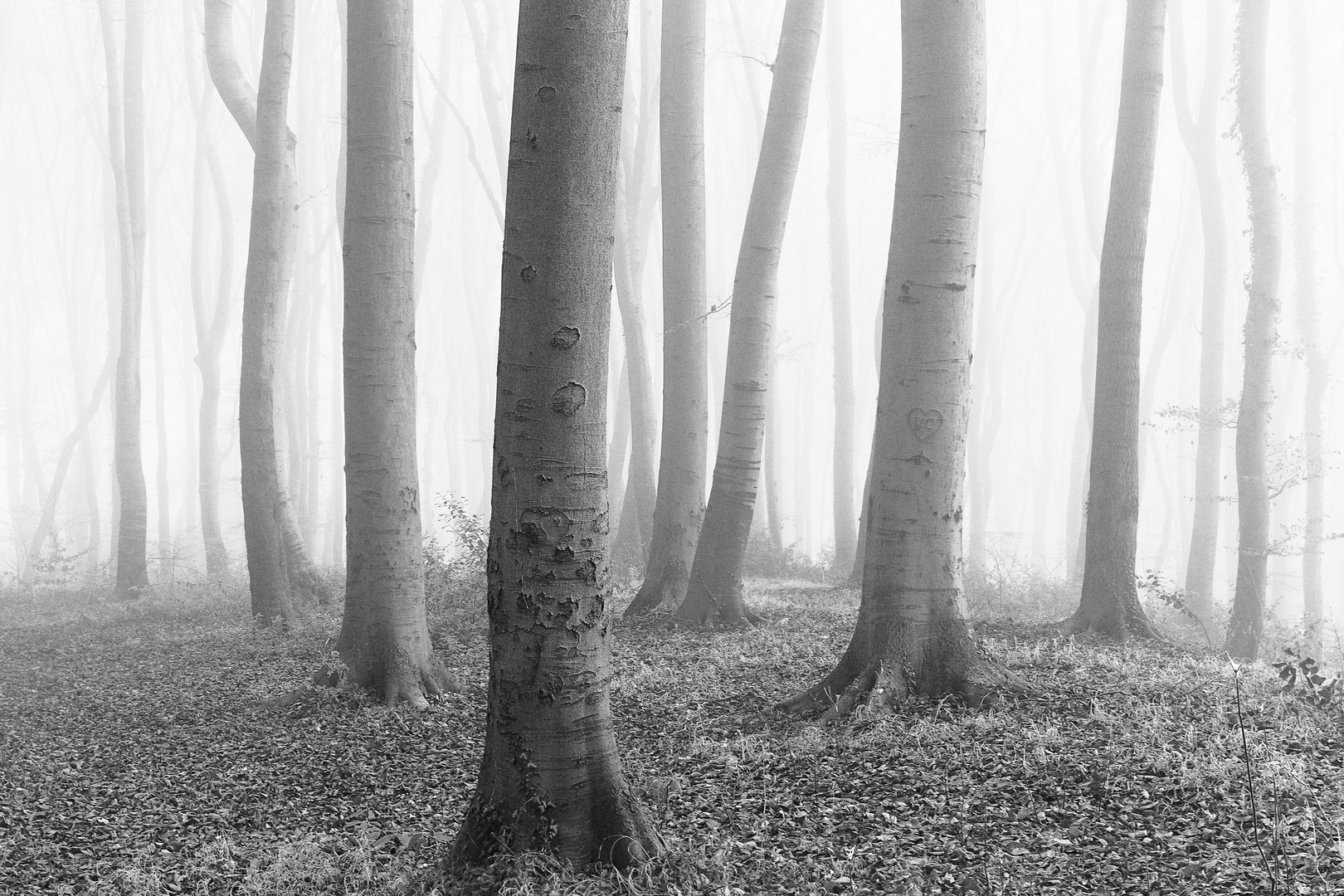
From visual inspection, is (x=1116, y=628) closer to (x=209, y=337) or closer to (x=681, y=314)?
(x=681, y=314)

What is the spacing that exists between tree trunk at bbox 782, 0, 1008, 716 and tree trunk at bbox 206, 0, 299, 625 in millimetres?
6812

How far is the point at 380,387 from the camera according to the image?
721 cm

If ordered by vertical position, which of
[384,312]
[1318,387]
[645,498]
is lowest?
[645,498]

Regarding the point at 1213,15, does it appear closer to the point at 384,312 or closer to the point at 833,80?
the point at 833,80

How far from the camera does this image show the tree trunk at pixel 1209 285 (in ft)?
46.9

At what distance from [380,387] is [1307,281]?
1822cm

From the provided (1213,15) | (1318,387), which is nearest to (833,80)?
(1213,15)

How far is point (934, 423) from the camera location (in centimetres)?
575

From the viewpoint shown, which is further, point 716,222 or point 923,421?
point 716,222

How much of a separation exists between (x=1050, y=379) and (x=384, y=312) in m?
37.9

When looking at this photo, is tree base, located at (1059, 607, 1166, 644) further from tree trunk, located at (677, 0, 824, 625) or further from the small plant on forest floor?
the small plant on forest floor

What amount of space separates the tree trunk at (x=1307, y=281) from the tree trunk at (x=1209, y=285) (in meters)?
1.81

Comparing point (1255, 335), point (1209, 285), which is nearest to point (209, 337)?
point (1255, 335)

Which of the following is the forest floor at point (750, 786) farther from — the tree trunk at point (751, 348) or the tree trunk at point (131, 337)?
the tree trunk at point (131, 337)
